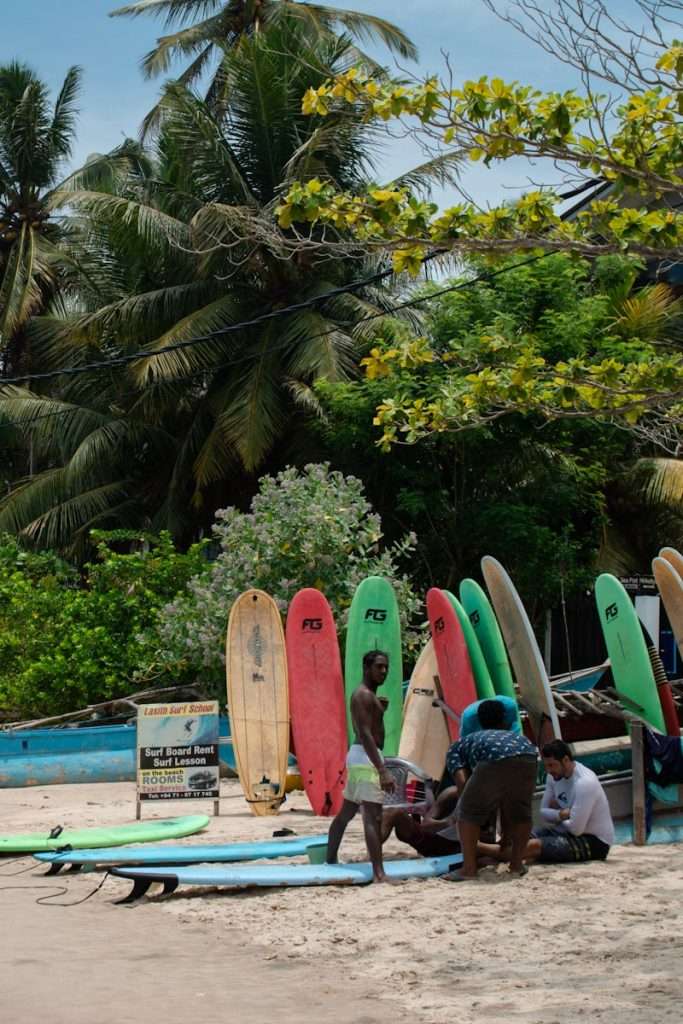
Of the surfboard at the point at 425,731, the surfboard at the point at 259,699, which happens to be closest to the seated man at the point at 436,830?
the surfboard at the point at 425,731

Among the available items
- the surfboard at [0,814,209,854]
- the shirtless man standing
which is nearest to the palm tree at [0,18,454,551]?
the surfboard at [0,814,209,854]

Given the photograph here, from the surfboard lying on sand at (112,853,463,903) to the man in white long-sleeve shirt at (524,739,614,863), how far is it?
58cm

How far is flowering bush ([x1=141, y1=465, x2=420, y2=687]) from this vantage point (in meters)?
13.4

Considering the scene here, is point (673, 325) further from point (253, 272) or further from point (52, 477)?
point (52, 477)

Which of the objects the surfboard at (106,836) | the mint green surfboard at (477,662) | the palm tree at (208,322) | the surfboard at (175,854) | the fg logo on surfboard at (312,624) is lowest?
the surfboard at (175,854)

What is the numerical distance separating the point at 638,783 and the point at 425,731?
2.07 m

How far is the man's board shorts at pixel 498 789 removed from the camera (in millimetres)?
7746

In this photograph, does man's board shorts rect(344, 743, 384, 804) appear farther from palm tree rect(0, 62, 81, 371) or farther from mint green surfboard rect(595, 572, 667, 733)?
palm tree rect(0, 62, 81, 371)

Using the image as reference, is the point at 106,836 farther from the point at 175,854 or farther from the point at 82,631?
the point at 82,631

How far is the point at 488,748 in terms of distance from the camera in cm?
782

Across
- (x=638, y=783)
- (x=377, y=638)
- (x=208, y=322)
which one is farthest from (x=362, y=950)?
(x=208, y=322)

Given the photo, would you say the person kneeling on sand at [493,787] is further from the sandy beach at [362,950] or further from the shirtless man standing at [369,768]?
the shirtless man standing at [369,768]

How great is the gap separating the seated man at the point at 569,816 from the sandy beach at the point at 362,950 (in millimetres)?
145

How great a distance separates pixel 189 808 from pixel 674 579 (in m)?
4.40
